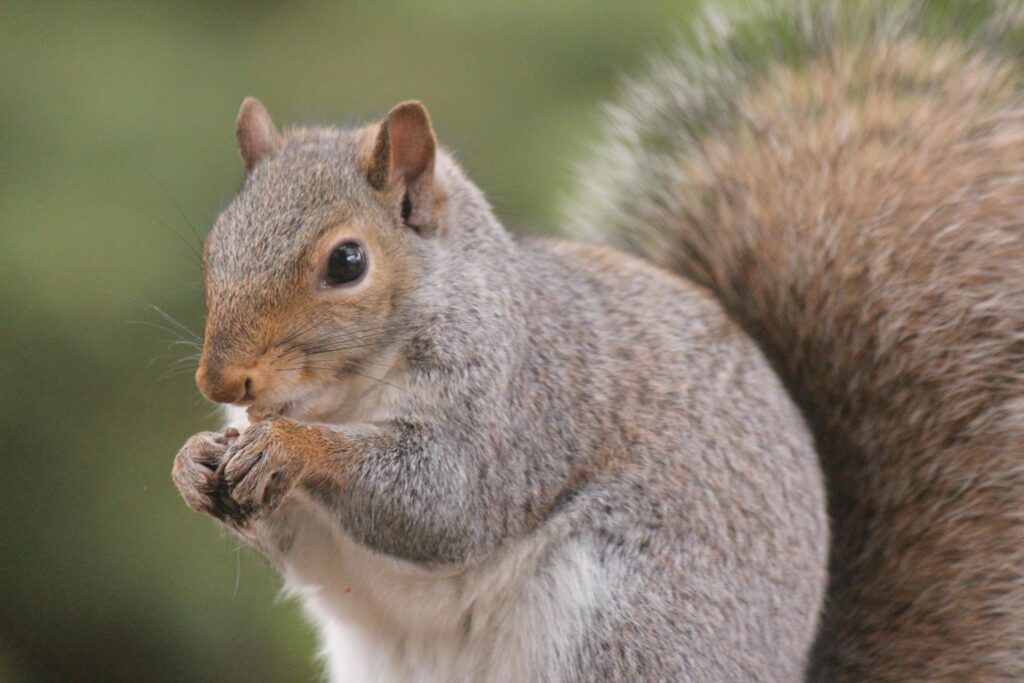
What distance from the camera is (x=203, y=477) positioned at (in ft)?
4.43

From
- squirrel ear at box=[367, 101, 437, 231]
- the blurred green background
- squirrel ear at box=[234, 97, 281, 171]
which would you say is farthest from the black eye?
the blurred green background

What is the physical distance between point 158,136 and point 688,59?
2.46 feet

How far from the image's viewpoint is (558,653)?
1443 millimetres

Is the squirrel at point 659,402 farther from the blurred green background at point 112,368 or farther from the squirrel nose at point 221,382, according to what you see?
the blurred green background at point 112,368

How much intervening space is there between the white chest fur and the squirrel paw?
11cm

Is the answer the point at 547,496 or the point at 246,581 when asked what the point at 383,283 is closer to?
the point at 547,496

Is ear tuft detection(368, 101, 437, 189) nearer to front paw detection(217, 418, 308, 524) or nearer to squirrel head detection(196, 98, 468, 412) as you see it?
squirrel head detection(196, 98, 468, 412)

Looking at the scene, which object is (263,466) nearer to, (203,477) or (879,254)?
(203,477)

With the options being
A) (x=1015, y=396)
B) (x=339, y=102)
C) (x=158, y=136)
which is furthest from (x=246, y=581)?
(x=1015, y=396)

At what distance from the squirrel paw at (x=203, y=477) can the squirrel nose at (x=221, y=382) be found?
96 millimetres

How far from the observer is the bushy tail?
1557mm

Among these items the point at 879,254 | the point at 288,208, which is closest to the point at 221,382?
the point at 288,208

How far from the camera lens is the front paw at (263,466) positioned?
4.33ft

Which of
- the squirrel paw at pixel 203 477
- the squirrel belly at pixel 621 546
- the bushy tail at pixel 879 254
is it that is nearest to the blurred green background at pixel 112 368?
the bushy tail at pixel 879 254
